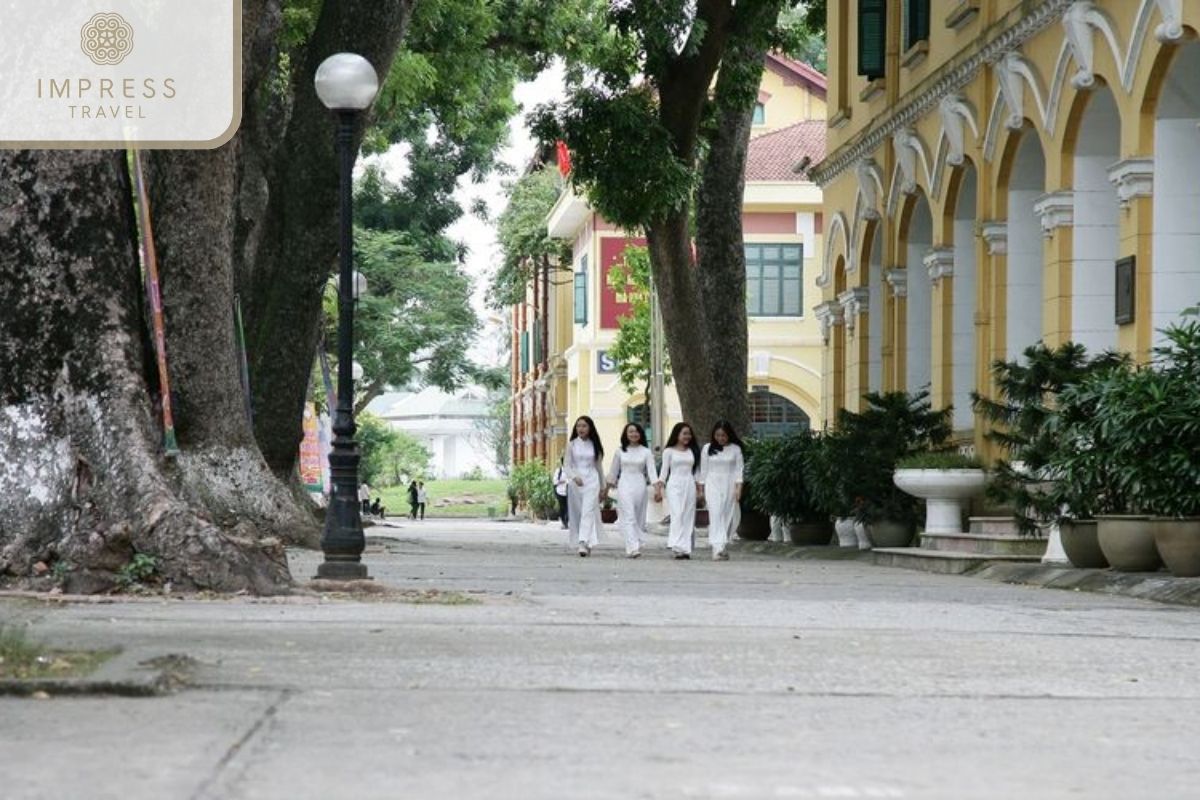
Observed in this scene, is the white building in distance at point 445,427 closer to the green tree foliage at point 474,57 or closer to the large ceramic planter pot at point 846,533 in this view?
the green tree foliage at point 474,57

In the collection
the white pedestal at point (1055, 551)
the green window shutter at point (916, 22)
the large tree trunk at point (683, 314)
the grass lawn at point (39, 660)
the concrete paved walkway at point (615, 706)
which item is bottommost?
the concrete paved walkway at point (615, 706)

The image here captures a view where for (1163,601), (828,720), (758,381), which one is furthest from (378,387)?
(828,720)

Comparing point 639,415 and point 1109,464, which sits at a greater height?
point 639,415

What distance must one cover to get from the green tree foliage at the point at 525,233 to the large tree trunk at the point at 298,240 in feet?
148

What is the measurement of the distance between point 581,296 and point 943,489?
44.1 meters

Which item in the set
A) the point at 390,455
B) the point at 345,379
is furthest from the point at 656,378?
the point at 390,455

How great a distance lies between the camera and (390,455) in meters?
129

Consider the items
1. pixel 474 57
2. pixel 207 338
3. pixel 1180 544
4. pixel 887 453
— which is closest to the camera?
pixel 1180 544

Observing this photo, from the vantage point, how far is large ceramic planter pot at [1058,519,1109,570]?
1842 centimetres

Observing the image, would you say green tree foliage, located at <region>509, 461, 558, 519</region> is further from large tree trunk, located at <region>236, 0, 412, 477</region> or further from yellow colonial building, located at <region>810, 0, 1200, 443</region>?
large tree trunk, located at <region>236, 0, 412, 477</region>

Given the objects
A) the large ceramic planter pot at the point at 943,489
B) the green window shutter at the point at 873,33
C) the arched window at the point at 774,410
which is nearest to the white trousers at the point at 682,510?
the large ceramic planter pot at the point at 943,489

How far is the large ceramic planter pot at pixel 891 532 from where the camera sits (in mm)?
26078

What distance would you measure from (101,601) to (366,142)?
88.0 feet

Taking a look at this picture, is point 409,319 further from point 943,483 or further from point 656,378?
point 943,483
